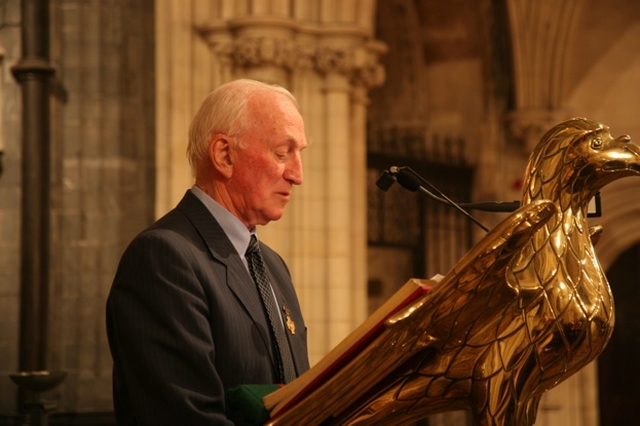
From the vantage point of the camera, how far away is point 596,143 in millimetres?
2262

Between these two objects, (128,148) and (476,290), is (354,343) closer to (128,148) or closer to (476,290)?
(476,290)

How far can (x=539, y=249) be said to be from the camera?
206 centimetres

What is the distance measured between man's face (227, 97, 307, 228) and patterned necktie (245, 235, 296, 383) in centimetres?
11

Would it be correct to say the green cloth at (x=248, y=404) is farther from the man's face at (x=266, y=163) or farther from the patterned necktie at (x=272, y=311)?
the man's face at (x=266, y=163)

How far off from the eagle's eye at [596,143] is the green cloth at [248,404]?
76 cm

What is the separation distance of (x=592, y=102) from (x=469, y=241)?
1770 mm

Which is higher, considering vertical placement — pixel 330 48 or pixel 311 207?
pixel 330 48

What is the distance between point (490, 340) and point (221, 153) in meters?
0.66

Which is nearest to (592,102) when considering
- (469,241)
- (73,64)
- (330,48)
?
(469,241)

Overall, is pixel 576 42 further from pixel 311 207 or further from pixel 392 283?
pixel 311 207

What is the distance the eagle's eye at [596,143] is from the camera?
2.25m

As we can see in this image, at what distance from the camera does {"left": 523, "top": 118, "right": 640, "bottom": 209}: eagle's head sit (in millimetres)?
2223

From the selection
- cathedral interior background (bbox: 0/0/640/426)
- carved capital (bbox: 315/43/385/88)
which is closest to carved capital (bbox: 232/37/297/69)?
cathedral interior background (bbox: 0/0/640/426)

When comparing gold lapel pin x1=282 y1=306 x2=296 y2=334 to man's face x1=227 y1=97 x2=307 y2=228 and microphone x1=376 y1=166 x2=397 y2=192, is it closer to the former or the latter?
man's face x1=227 y1=97 x2=307 y2=228
